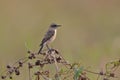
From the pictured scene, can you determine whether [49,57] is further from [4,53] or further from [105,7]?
[105,7]

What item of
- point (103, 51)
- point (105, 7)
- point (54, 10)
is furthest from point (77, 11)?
point (103, 51)

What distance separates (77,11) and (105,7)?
4.63ft

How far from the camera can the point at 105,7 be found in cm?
1510

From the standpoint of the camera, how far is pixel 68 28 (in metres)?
12.5

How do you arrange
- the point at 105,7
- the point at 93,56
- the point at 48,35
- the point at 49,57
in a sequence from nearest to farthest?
1. the point at 49,57
2. the point at 48,35
3. the point at 93,56
4. the point at 105,7

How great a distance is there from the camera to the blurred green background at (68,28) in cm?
1002

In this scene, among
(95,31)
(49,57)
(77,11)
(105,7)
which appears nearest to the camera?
(49,57)

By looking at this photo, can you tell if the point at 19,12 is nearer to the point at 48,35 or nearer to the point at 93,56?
the point at 93,56

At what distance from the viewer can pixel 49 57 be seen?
15.4 ft

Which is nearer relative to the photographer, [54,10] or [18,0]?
[54,10]

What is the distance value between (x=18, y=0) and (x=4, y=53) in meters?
5.81

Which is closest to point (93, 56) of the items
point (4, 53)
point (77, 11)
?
point (4, 53)

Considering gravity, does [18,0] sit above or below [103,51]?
above

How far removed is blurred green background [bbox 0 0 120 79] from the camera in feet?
32.9
